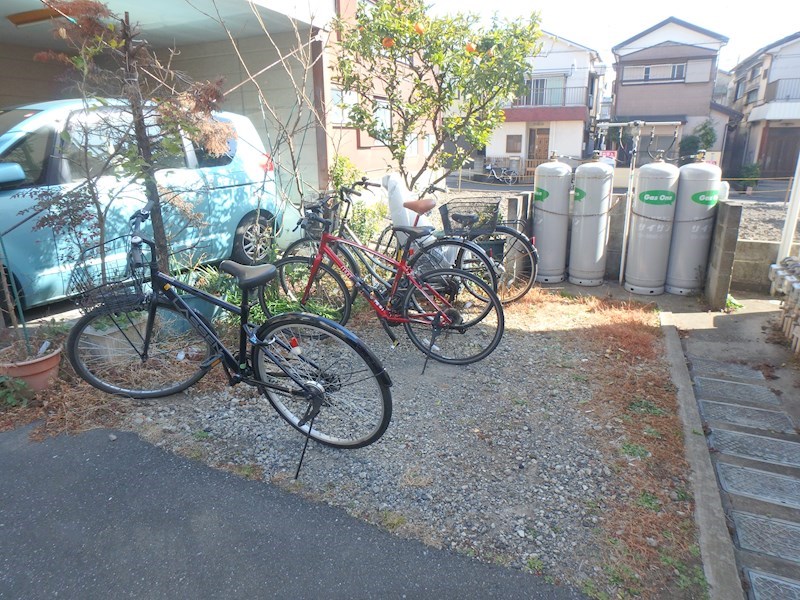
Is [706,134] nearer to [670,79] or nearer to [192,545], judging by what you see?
[670,79]

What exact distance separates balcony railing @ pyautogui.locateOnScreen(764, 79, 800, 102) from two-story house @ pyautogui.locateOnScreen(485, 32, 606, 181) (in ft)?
26.4

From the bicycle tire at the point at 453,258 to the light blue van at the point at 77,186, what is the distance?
5.28ft

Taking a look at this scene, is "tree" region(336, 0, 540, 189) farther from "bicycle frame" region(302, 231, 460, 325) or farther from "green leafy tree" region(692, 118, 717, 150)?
"green leafy tree" region(692, 118, 717, 150)

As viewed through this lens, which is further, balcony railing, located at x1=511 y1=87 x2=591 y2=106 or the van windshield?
balcony railing, located at x1=511 y1=87 x2=591 y2=106

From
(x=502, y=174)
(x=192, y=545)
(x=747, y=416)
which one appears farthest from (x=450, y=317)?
(x=502, y=174)

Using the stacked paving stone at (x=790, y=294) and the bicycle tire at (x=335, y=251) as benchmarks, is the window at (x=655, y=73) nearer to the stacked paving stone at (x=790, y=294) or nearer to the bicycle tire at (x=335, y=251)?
the stacked paving stone at (x=790, y=294)

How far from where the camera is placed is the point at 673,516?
2.44 m

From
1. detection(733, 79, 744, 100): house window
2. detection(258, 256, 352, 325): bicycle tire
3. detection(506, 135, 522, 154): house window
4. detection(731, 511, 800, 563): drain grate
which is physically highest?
detection(733, 79, 744, 100): house window

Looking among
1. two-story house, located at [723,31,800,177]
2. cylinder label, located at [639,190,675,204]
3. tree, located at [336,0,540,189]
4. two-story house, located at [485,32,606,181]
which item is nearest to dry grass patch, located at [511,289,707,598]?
cylinder label, located at [639,190,675,204]

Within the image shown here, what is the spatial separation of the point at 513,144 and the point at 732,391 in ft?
83.8

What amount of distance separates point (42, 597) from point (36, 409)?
1.59 metres

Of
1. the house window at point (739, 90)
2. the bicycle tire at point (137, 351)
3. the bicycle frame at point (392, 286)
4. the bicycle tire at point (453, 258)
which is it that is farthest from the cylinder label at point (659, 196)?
the house window at point (739, 90)

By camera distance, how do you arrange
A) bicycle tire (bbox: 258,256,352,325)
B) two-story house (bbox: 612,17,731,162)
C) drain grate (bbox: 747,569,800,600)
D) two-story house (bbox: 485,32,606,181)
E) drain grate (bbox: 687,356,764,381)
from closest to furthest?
drain grate (bbox: 747,569,800,600)
drain grate (bbox: 687,356,764,381)
bicycle tire (bbox: 258,256,352,325)
two-story house (bbox: 612,17,731,162)
two-story house (bbox: 485,32,606,181)

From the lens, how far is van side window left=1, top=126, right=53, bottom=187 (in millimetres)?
4164
